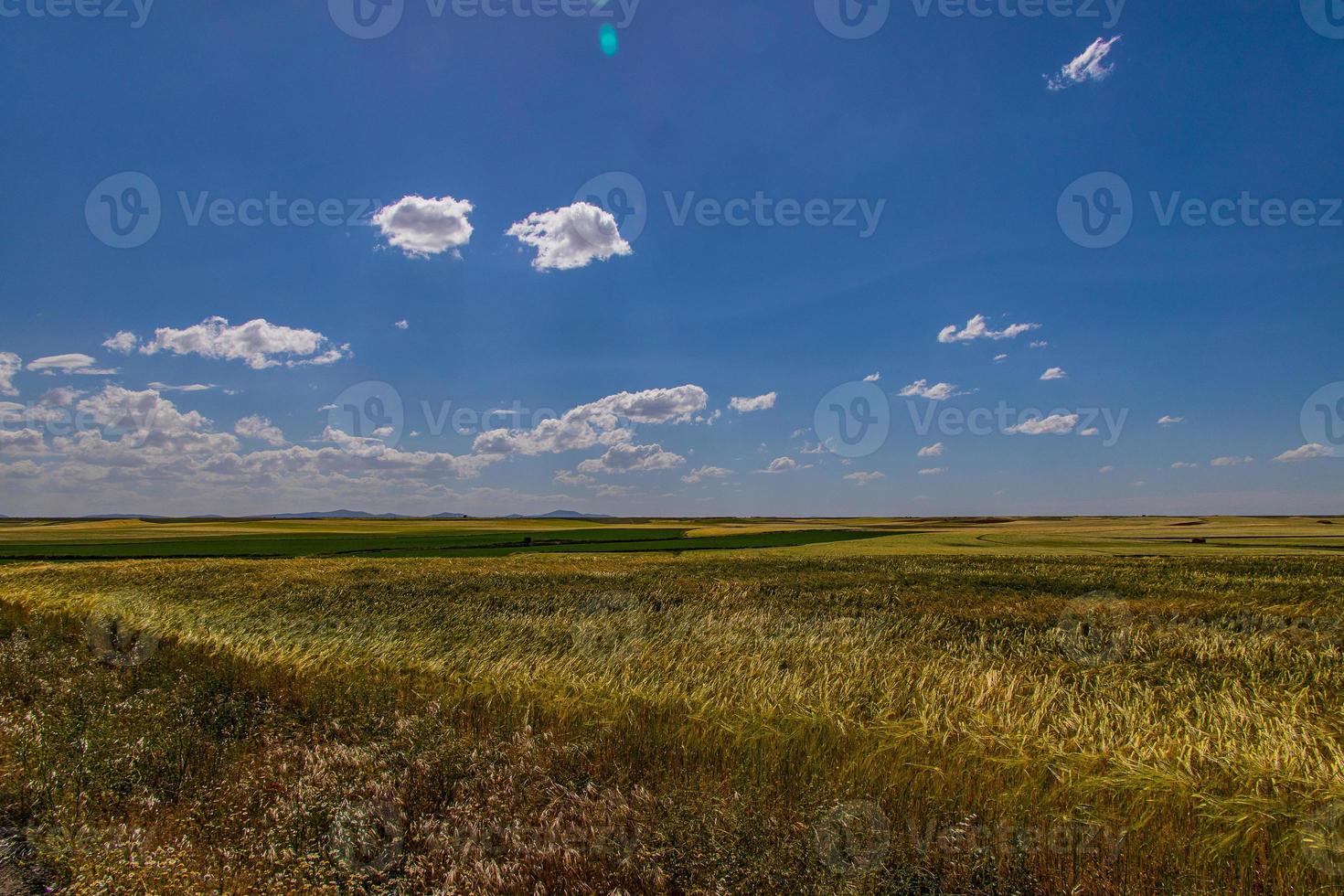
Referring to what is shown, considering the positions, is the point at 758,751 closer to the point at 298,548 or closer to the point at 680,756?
the point at 680,756

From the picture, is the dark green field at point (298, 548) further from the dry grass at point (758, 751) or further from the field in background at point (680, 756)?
the dry grass at point (758, 751)

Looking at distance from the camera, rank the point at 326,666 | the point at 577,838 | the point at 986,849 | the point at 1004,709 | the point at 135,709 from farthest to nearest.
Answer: the point at 326,666 → the point at 135,709 → the point at 1004,709 → the point at 577,838 → the point at 986,849

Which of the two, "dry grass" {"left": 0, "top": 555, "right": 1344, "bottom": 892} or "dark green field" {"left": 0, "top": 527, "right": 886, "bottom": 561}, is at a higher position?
"dry grass" {"left": 0, "top": 555, "right": 1344, "bottom": 892}

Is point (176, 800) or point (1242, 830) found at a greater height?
point (1242, 830)

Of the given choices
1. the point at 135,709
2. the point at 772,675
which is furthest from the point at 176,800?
the point at 772,675

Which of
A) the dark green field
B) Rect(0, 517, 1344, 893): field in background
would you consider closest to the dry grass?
Rect(0, 517, 1344, 893): field in background

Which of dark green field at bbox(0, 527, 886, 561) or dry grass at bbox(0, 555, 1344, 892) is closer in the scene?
dry grass at bbox(0, 555, 1344, 892)

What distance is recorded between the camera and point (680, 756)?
518 cm

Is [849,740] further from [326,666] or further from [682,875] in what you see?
[326,666]

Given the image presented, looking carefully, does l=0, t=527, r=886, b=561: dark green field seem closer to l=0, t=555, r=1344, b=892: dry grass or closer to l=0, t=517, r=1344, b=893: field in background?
l=0, t=517, r=1344, b=893: field in background

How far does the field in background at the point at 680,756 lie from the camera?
3.73 metres

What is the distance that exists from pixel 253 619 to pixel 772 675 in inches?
404

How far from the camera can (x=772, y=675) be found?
6.74 meters

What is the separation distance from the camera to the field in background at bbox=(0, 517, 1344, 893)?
373 cm
